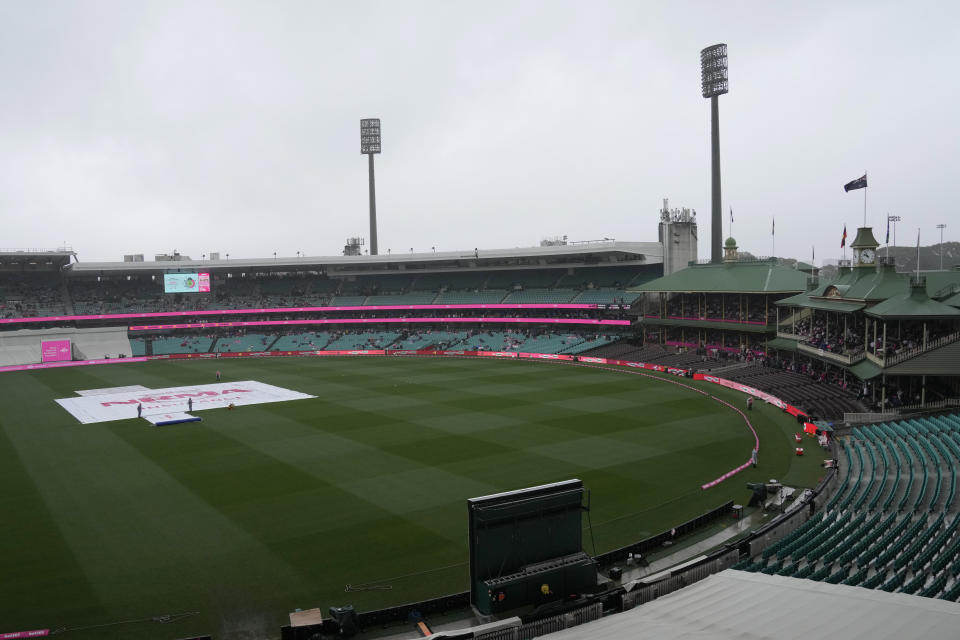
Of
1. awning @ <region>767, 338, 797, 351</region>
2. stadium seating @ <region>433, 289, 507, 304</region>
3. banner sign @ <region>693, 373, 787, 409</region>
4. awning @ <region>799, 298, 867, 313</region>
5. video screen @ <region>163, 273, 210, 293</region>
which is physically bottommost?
banner sign @ <region>693, 373, 787, 409</region>

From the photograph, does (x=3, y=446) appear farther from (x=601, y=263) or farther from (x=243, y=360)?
(x=601, y=263)

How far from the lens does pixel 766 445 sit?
3281cm

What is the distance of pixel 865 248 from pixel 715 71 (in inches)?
1570

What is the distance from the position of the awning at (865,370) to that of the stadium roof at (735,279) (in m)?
19.8

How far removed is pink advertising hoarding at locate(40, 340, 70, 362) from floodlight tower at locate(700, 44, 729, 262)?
80929 mm

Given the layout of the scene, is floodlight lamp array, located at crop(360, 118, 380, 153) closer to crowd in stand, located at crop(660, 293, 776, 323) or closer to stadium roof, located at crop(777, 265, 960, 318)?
crowd in stand, located at crop(660, 293, 776, 323)

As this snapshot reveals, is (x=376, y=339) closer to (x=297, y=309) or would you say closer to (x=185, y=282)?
(x=297, y=309)

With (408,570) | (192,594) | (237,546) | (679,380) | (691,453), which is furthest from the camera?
(679,380)

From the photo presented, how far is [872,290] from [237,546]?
3805 centimetres

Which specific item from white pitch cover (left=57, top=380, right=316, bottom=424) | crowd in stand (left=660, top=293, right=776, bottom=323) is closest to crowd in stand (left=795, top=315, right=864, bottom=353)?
crowd in stand (left=660, top=293, right=776, bottom=323)

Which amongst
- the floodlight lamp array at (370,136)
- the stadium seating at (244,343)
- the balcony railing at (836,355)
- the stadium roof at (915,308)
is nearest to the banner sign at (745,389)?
the balcony railing at (836,355)

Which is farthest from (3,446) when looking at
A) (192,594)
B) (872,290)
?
(872,290)

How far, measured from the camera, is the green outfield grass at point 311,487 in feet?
58.3

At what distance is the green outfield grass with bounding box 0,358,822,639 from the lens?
17781 millimetres
